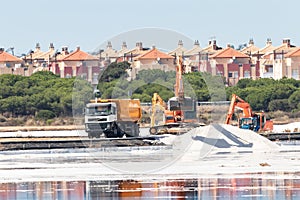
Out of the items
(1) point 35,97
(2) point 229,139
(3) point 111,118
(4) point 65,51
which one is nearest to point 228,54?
(4) point 65,51

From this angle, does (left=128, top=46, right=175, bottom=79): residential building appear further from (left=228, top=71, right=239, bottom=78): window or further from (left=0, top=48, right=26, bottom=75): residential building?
(left=0, top=48, right=26, bottom=75): residential building

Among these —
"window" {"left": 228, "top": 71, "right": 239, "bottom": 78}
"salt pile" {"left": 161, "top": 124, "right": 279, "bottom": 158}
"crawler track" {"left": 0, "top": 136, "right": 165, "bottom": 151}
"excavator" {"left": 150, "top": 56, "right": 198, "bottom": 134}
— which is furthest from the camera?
"window" {"left": 228, "top": 71, "right": 239, "bottom": 78}

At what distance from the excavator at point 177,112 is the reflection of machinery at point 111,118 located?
1490 mm

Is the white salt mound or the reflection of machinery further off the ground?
the reflection of machinery

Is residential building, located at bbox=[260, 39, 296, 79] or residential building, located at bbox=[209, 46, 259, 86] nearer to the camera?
residential building, located at bbox=[260, 39, 296, 79]

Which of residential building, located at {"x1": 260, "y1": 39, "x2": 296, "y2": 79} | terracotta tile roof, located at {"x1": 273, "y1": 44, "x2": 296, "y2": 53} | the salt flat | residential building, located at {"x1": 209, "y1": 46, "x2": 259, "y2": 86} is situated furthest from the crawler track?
terracotta tile roof, located at {"x1": 273, "y1": 44, "x2": 296, "y2": 53}

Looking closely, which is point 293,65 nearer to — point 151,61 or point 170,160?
point 151,61

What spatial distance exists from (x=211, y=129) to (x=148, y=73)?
25.2 meters

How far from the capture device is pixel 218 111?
7062cm

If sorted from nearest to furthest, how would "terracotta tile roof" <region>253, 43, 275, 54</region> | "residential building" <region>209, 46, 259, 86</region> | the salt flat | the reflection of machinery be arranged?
the salt flat, the reflection of machinery, "residential building" <region>209, 46, 259, 86</region>, "terracotta tile roof" <region>253, 43, 275, 54</region>

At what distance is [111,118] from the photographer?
5703cm

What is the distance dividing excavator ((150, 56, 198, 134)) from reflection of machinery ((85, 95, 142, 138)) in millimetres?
1490

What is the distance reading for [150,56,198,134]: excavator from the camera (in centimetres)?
5659

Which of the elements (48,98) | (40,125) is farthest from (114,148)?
(48,98)
